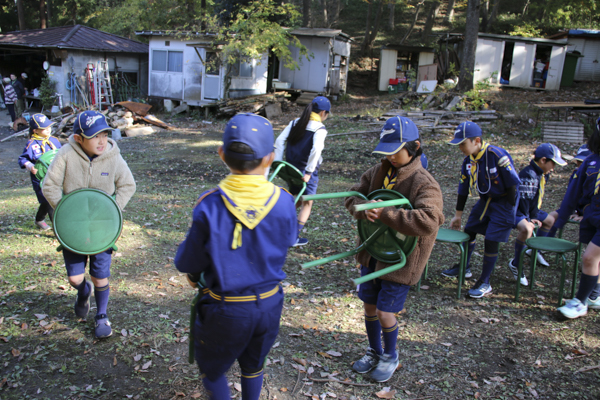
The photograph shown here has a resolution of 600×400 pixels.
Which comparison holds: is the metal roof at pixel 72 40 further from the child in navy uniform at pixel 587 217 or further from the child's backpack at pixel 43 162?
the child in navy uniform at pixel 587 217

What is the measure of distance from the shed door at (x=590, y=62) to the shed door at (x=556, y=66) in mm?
2821

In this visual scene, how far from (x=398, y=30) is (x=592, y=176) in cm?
3939

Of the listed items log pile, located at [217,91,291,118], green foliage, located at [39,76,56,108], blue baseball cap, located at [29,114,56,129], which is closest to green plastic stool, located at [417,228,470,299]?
blue baseball cap, located at [29,114,56,129]

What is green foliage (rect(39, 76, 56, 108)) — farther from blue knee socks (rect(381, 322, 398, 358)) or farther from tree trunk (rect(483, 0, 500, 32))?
tree trunk (rect(483, 0, 500, 32))

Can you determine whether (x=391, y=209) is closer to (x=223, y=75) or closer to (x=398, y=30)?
(x=223, y=75)

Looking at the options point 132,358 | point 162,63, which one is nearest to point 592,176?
point 132,358

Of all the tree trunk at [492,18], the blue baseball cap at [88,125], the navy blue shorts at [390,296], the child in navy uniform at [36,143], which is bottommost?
the navy blue shorts at [390,296]

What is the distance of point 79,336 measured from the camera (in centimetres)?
387

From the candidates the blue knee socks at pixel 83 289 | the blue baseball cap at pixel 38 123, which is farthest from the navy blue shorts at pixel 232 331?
the blue baseball cap at pixel 38 123

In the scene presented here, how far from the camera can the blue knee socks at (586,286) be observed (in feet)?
14.4

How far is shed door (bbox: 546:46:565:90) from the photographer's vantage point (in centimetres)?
2402

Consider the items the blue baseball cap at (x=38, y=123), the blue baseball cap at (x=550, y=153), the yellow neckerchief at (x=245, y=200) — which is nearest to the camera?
the yellow neckerchief at (x=245, y=200)

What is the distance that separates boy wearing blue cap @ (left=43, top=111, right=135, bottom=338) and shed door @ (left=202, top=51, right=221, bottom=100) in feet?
62.8

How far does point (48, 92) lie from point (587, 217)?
25.4 meters
